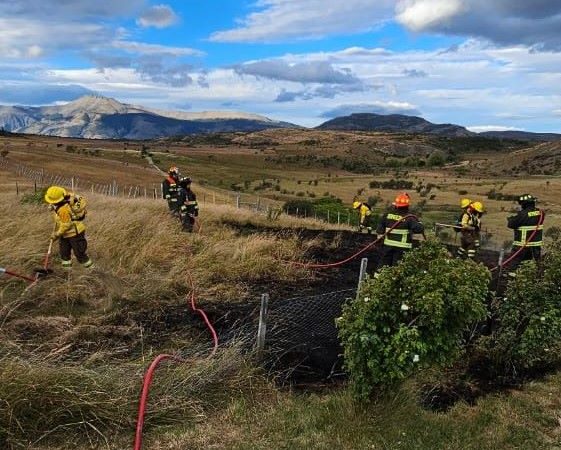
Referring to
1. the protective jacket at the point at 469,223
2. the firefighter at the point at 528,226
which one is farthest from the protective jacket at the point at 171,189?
the firefighter at the point at 528,226

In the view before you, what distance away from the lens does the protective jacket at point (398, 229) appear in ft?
33.3

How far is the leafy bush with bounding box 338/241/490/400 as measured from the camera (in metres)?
4.79

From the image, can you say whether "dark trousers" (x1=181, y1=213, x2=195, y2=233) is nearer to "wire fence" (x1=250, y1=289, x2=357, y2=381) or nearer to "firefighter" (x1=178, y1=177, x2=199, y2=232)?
"firefighter" (x1=178, y1=177, x2=199, y2=232)

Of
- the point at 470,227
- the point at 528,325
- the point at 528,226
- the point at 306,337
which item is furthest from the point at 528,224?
the point at 306,337

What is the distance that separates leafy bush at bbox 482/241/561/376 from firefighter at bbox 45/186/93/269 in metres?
5.99

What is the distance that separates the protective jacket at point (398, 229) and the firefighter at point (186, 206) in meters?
5.24

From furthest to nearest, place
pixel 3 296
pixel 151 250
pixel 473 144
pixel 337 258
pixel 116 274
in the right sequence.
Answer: pixel 473 144 < pixel 337 258 < pixel 151 250 < pixel 116 274 < pixel 3 296

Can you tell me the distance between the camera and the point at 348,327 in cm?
503

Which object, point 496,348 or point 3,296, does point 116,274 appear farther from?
point 496,348

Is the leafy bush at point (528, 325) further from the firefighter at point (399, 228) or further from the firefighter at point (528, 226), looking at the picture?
the firefighter at point (528, 226)

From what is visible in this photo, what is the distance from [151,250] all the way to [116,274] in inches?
45.5

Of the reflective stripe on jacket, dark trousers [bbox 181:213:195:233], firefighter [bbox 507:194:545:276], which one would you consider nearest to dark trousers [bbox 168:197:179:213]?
dark trousers [bbox 181:213:195:233]

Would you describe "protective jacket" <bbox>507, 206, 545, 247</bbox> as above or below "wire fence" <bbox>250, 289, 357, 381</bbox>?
above

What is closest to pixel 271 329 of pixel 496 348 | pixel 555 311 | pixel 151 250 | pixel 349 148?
pixel 496 348
